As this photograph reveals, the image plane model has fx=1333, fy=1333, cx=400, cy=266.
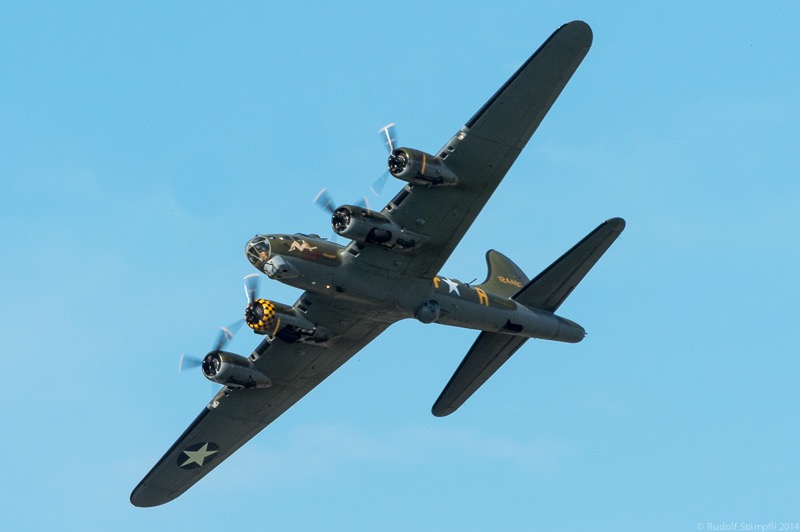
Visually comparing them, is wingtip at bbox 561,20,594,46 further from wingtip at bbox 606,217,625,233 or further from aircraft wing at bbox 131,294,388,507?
aircraft wing at bbox 131,294,388,507

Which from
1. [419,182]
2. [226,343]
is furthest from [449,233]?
[226,343]

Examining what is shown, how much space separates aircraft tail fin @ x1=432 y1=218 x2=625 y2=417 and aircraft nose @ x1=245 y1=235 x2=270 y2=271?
11.8 m

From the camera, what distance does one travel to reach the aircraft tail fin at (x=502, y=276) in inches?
2137

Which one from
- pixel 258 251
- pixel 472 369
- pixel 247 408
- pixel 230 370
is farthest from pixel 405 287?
pixel 247 408

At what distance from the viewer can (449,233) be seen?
4691 centimetres

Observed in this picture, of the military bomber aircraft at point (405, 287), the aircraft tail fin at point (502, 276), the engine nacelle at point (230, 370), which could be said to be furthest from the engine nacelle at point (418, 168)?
the engine nacelle at point (230, 370)

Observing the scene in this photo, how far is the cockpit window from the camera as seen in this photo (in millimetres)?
44875

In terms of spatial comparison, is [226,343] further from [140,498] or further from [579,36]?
[579,36]

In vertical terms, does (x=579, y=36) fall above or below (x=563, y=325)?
above

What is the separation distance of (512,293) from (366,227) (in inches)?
463

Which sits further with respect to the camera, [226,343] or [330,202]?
[226,343]

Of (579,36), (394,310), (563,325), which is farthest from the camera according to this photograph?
(563,325)

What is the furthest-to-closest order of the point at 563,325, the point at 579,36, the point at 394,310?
the point at 563,325
the point at 394,310
the point at 579,36

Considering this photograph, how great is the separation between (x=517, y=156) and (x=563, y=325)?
9.70 m
